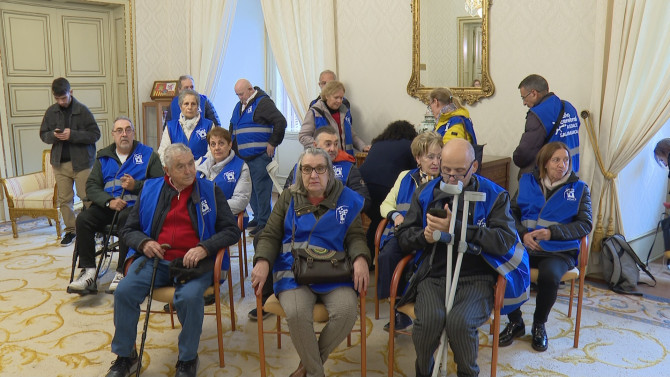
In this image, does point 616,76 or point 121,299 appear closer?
point 121,299

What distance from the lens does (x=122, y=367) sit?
123 inches

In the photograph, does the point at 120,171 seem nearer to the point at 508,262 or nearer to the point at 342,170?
the point at 342,170

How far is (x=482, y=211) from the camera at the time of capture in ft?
9.41

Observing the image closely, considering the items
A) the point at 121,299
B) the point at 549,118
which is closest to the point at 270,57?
the point at 549,118

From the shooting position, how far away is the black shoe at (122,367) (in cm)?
309

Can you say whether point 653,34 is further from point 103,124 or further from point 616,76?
point 103,124

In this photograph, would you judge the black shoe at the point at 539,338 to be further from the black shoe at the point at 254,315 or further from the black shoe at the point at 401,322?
the black shoe at the point at 254,315

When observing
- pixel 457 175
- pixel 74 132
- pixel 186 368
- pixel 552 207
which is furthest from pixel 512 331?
pixel 74 132

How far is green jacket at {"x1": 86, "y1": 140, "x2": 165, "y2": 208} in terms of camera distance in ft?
14.0

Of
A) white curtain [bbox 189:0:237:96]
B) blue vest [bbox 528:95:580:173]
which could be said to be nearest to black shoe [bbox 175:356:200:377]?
blue vest [bbox 528:95:580:173]

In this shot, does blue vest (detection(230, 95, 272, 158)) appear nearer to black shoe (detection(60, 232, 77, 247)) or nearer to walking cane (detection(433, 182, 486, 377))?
black shoe (detection(60, 232, 77, 247))

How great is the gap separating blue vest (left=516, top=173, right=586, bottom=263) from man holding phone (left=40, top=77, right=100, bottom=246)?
156 inches

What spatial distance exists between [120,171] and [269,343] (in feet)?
5.67

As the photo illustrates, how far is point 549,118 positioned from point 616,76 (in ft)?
1.94
